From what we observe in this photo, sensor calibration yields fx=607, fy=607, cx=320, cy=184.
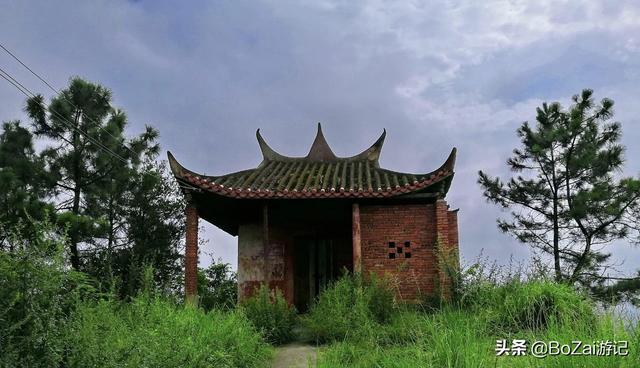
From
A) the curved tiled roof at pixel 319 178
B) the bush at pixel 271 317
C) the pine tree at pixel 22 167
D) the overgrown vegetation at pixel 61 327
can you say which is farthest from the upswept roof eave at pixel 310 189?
the pine tree at pixel 22 167

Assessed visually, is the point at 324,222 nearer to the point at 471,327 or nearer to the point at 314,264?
the point at 314,264

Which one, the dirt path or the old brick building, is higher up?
the old brick building

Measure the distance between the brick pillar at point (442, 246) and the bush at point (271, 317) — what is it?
277 centimetres

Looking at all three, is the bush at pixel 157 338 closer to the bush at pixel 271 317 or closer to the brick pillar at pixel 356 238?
the bush at pixel 271 317

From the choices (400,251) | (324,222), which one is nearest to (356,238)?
(400,251)

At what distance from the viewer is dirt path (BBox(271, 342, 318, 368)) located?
24.4 feet

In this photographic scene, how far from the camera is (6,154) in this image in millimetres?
17297

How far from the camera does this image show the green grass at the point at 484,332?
5.29m

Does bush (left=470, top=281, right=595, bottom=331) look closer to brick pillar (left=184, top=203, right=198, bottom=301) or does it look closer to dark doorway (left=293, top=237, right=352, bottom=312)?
dark doorway (left=293, top=237, right=352, bottom=312)

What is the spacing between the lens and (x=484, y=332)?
6578 millimetres

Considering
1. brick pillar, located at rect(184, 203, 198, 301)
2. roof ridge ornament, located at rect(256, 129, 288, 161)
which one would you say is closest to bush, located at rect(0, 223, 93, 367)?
brick pillar, located at rect(184, 203, 198, 301)

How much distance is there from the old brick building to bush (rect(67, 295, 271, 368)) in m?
3.24

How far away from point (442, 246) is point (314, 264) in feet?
10.8

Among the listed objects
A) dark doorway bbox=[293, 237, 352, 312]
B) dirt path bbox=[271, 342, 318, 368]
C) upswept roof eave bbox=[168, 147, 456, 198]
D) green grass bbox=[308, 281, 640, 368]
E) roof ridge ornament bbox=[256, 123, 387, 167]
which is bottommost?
dirt path bbox=[271, 342, 318, 368]
